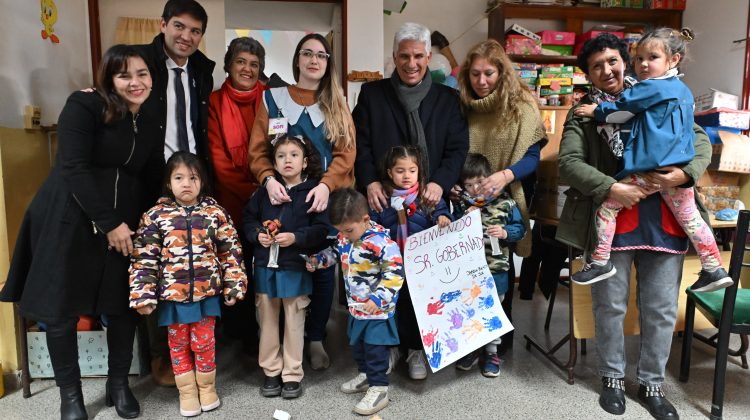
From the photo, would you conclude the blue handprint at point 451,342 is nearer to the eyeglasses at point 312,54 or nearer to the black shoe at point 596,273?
the black shoe at point 596,273

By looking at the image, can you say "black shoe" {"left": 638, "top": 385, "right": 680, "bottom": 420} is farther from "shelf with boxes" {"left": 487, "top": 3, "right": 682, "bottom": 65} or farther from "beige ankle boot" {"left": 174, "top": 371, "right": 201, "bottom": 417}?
"shelf with boxes" {"left": 487, "top": 3, "right": 682, "bottom": 65}

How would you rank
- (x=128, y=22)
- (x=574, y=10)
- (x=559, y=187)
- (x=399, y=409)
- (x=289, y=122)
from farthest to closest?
(x=574, y=10), (x=128, y=22), (x=559, y=187), (x=289, y=122), (x=399, y=409)

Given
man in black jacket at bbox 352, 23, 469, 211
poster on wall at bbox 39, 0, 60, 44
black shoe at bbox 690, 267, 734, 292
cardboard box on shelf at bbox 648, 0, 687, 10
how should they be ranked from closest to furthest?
black shoe at bbox 690, 267, 734, 292 < man in black jacket at bbox 352, 23, 469, 211 < poster on wall at bbox 39, 0, 60, 44 < cardboard box on shelf at bbox 648, 0, 687, 10

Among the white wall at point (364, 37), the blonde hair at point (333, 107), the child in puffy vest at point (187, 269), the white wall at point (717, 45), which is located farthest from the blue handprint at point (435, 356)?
the white wall at point (717, 45)

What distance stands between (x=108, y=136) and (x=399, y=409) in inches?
59.6

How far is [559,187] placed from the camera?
8.04 ft

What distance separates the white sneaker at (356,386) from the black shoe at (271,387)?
0.90 ft

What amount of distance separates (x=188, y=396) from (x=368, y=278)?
85 cm

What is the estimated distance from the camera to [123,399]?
6.51 ft

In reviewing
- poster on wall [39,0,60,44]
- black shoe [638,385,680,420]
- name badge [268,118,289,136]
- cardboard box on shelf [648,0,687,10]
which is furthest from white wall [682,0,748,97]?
poster on wall [39,0,60,44]

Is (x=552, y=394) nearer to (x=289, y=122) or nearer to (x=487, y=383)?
(x=487, y=383)

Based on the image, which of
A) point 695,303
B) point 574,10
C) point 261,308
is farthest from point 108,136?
point 574,10

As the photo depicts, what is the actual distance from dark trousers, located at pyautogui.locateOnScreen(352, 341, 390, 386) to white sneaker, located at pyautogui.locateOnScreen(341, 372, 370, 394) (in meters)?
0.10

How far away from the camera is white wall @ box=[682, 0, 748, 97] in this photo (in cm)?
383
